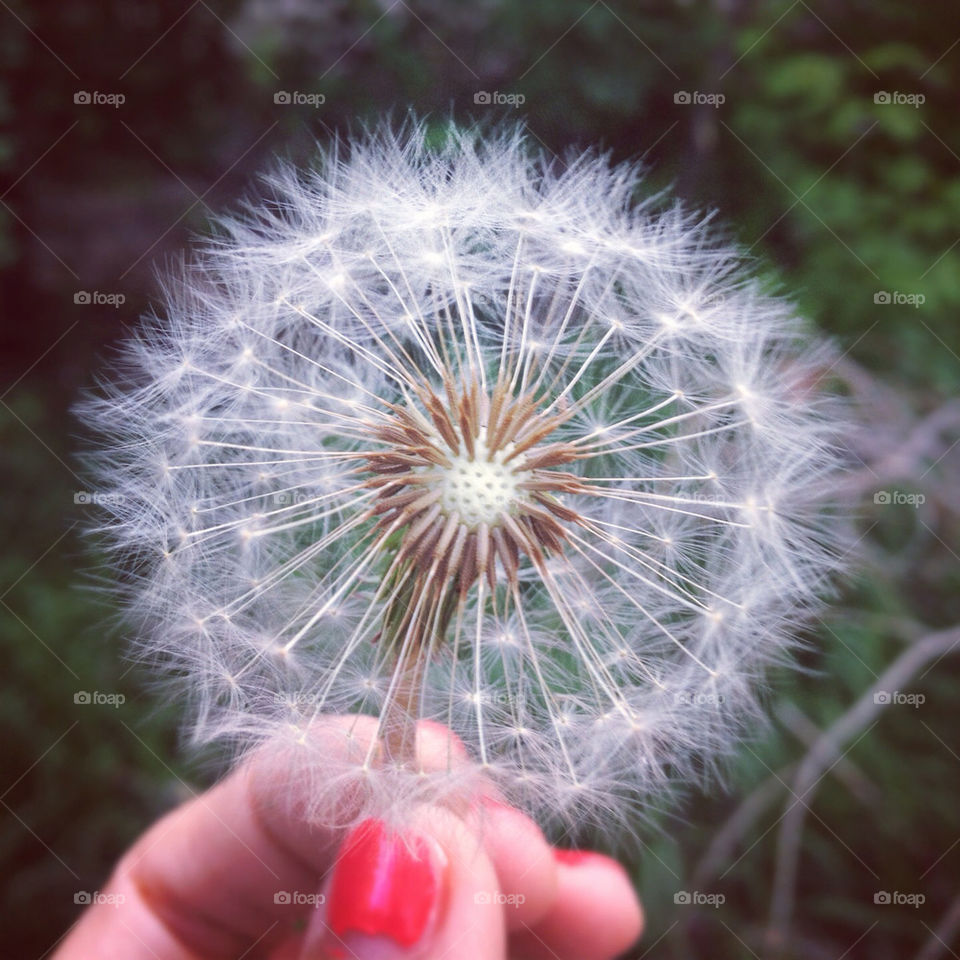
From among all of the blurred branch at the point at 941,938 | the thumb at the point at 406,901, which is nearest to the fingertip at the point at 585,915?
the thumb at the point at 406,901

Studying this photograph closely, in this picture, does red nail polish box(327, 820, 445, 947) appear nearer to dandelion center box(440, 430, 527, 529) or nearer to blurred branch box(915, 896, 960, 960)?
dandelion center box(440, 430, 527, 529)


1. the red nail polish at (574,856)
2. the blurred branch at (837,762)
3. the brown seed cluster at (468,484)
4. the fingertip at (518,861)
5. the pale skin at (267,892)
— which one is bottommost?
the pale skin at (267,892)

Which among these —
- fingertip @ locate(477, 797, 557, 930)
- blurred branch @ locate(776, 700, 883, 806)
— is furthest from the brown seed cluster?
blurred branch @ locate(776, 700, 883, 806)

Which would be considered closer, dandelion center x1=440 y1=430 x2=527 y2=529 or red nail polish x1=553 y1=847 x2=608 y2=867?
dandelion center x1=440 y1=430 x2=527 y2=529

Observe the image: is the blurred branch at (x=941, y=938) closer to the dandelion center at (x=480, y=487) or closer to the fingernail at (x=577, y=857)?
the fingernail at (x=577, y=857)

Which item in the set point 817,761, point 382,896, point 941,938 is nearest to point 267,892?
point 382,896

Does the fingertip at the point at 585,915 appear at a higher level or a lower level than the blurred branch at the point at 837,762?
lower
